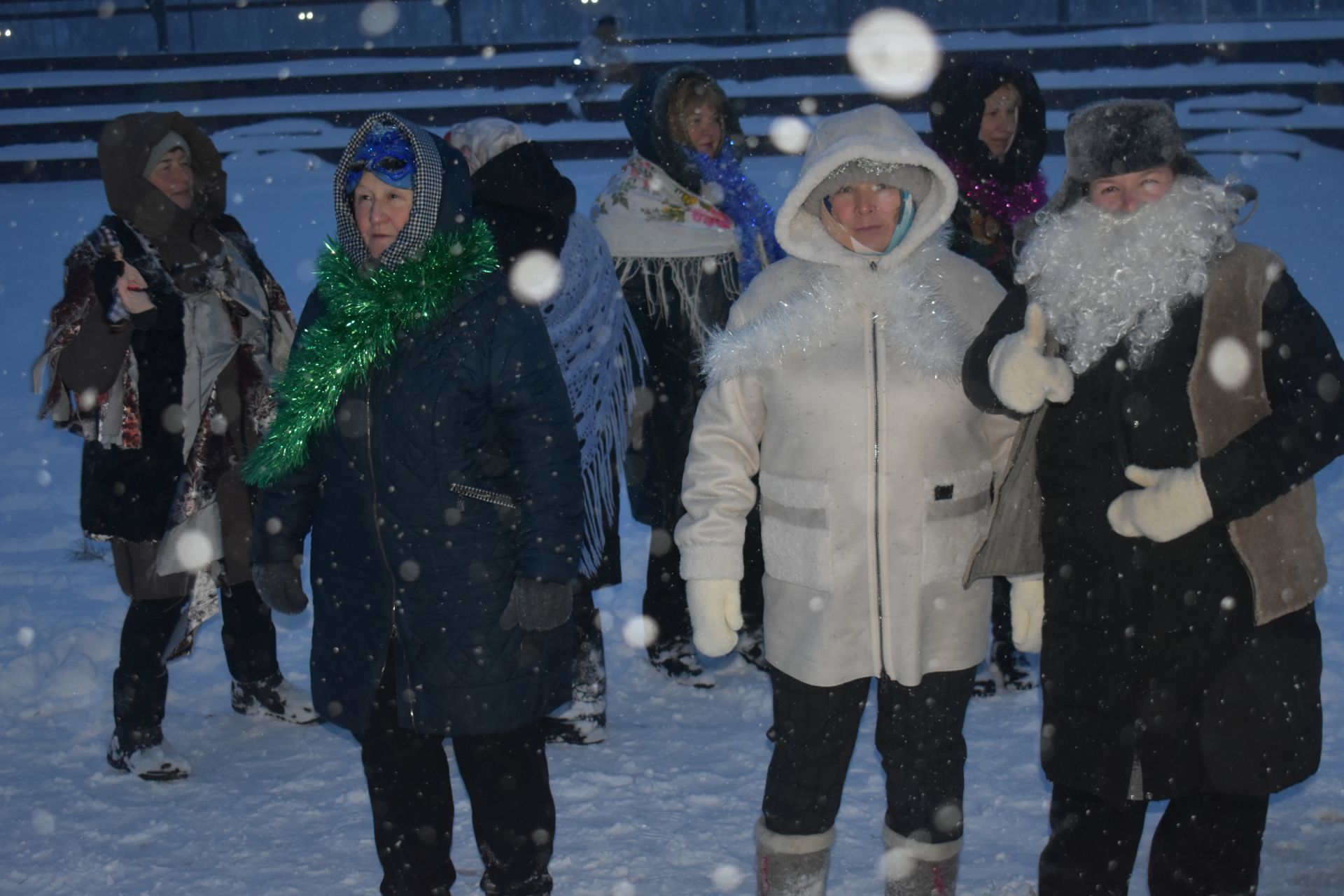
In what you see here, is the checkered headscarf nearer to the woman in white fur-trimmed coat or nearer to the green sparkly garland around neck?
the green sparkly garland around neck

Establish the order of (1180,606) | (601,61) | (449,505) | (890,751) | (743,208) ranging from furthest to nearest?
(601,61) < (743,208) < (890,751) < (449,505) < (1180,606)

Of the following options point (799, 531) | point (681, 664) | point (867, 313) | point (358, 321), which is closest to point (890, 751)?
point (799, 531)

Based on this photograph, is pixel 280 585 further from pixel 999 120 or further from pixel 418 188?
pixel 999 120

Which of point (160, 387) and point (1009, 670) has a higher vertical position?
point (160, 387)

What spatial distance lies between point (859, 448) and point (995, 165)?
199 cm

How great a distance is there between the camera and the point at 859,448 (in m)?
2.62

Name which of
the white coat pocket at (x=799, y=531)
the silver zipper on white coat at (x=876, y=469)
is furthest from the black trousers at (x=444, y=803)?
the silver zipper on white coat at (x=876, y=469)

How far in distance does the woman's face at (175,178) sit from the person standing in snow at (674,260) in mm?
1308

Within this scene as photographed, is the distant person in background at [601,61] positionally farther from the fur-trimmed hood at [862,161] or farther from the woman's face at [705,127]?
the fur-trimmed hood at [862,161]

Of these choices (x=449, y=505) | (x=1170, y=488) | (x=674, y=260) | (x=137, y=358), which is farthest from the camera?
(x=674, y=260)

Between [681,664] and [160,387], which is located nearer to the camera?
[160,387]

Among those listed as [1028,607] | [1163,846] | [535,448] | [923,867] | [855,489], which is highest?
[535,448]

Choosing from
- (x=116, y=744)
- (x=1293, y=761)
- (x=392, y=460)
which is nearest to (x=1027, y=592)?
(x=1293, y=761)

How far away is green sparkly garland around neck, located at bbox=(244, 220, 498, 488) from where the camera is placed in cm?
263
